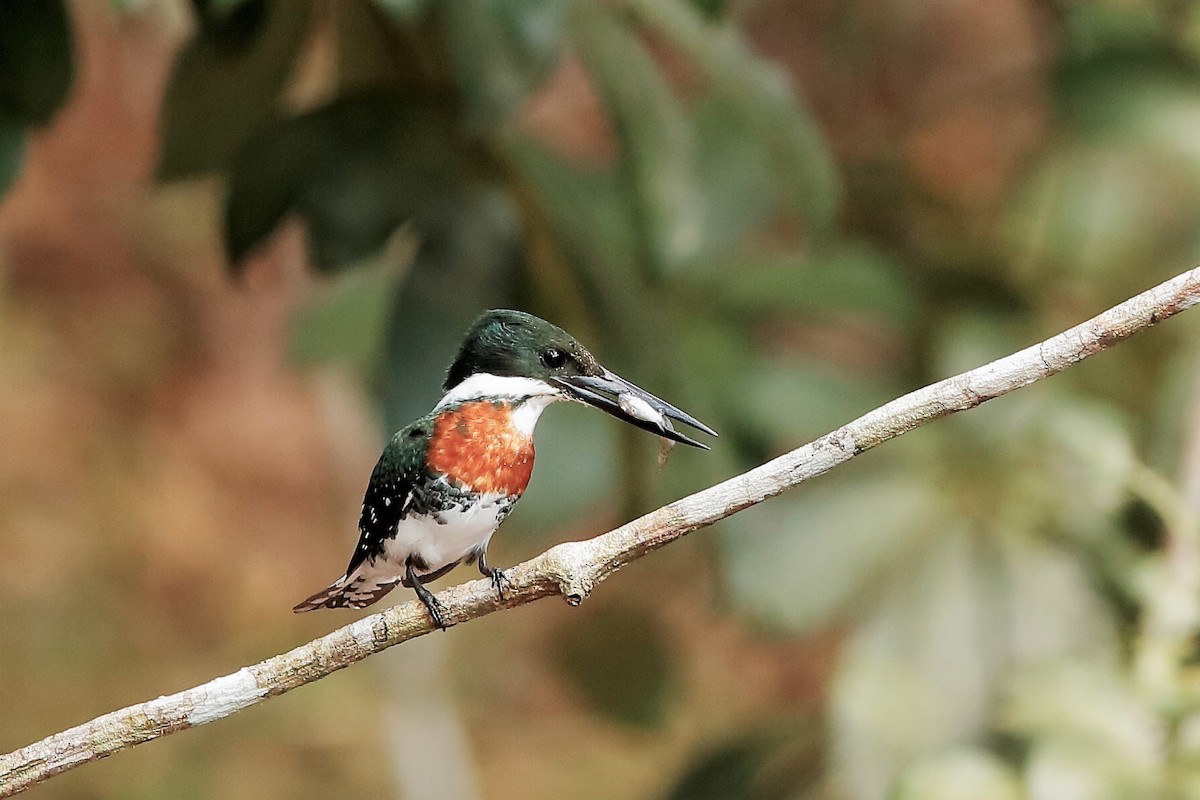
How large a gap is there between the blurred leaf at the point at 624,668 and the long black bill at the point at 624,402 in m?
1.17

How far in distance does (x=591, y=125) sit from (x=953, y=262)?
2.75 feet

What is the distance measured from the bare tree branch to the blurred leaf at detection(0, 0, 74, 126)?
0.65 metres

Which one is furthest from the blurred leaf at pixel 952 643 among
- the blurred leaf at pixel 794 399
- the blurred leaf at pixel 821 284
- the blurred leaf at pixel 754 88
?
the blurred leaf at pixel 754 88

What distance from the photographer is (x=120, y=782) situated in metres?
2.12

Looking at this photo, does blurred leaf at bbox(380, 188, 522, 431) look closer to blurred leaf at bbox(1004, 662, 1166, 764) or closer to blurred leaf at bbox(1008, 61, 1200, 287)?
blurred leaf at bbox(1004, 662, 1166, 764)

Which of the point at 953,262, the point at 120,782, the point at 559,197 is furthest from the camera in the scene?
the point at 120,782

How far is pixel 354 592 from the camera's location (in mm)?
497

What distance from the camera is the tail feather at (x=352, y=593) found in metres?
0.48

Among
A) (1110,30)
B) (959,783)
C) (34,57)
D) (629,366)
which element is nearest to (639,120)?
(629,366)

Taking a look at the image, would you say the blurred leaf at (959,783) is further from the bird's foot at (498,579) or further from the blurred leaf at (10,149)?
the blurred leaf at (10,149)

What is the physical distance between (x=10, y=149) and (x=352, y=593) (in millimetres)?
618

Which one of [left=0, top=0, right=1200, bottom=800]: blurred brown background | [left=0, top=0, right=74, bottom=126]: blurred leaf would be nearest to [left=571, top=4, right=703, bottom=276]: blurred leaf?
[left=0, top=0, right=1200, bottom=800]: blurred brown background

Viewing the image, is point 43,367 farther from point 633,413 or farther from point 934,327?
point 633,413

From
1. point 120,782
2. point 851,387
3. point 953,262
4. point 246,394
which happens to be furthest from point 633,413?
point 246,394
